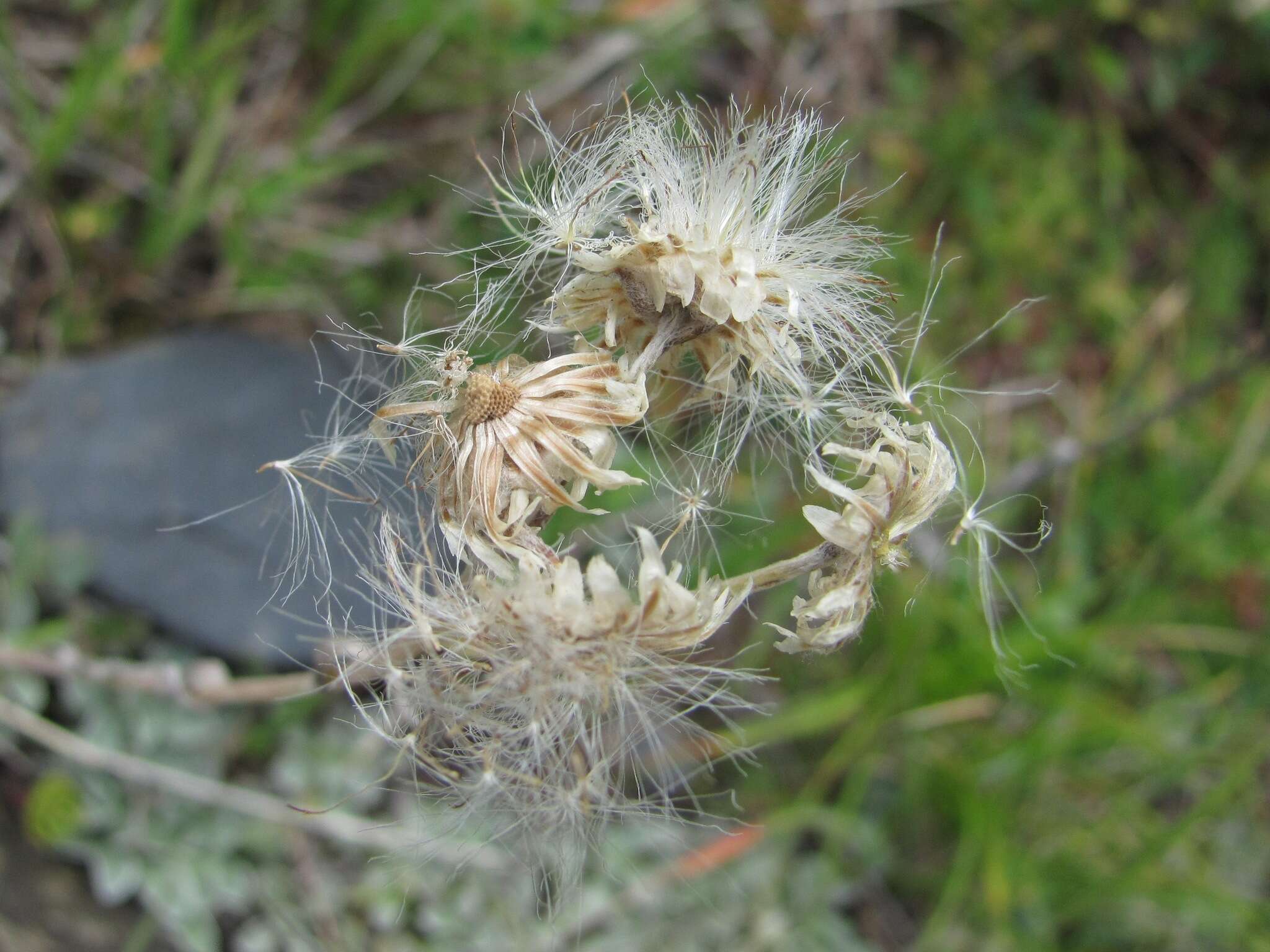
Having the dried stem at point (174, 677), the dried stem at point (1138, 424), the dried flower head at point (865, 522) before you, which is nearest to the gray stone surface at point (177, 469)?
the dried stem at point (174, 677)

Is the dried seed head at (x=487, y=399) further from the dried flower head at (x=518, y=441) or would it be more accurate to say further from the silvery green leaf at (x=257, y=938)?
the silvery green leaf at (x=257, y=938)

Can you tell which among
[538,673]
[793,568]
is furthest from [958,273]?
[538,673]

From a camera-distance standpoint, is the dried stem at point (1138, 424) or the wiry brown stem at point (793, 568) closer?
the wiry brown stem at point (793, 568)

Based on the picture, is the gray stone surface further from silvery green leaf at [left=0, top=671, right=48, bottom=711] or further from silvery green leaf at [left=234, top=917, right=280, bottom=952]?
silvery green leaf at [left=234, top=917, right=280, bottom=952]

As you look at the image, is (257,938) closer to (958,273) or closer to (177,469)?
(177,469)

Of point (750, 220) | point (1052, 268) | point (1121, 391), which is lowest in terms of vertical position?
point (1121, 391)

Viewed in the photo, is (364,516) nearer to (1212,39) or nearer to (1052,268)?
(1052,268)

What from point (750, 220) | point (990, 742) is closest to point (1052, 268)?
point (990, 742)
